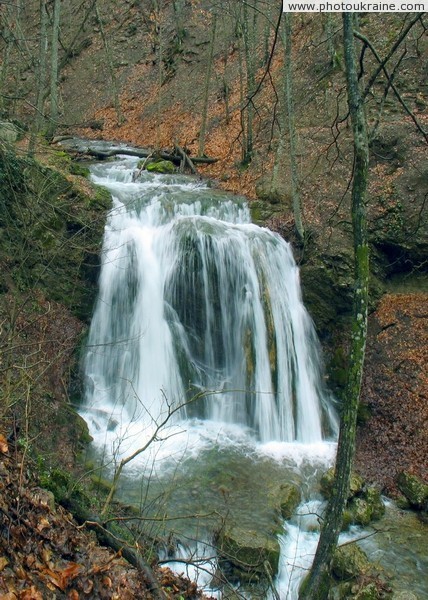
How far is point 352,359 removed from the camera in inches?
197

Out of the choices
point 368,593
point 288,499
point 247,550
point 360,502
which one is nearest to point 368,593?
point 368,593

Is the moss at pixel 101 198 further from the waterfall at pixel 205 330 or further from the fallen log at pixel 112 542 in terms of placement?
the fallen log at pixel 112 542

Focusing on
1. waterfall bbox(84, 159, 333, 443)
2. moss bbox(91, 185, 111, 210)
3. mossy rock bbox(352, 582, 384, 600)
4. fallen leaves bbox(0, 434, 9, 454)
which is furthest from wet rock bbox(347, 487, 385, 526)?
moss bbox(91, 185, 111, 210)

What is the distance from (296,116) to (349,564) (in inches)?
518

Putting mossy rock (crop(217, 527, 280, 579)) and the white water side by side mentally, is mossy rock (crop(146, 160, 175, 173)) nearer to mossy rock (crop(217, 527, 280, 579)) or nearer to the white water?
the white water

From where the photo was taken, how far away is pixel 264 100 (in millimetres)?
17812

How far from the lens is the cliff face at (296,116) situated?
1144cm

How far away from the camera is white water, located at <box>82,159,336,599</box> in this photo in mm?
9977

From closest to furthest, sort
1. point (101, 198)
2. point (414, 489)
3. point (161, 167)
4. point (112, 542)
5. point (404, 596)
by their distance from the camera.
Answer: point (112, 542) → point (404, 596) → point (414, 489) → point (101, 198) → point (161, 167)

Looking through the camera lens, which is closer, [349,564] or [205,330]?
[349,564]

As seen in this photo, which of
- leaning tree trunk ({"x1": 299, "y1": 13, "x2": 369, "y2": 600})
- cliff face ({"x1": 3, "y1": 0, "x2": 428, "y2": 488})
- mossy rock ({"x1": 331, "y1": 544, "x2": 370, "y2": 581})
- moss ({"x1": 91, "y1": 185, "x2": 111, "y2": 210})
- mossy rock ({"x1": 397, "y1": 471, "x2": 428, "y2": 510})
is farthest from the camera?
cliff face ({"x1": 3, "y1": 0, "x2": 428, "y2": 488})

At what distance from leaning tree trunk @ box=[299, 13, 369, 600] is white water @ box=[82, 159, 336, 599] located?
4.50 metres

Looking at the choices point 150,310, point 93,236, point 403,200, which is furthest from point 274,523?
point 403,200

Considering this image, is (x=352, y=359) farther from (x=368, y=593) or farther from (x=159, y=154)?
(x=159, y=154)
